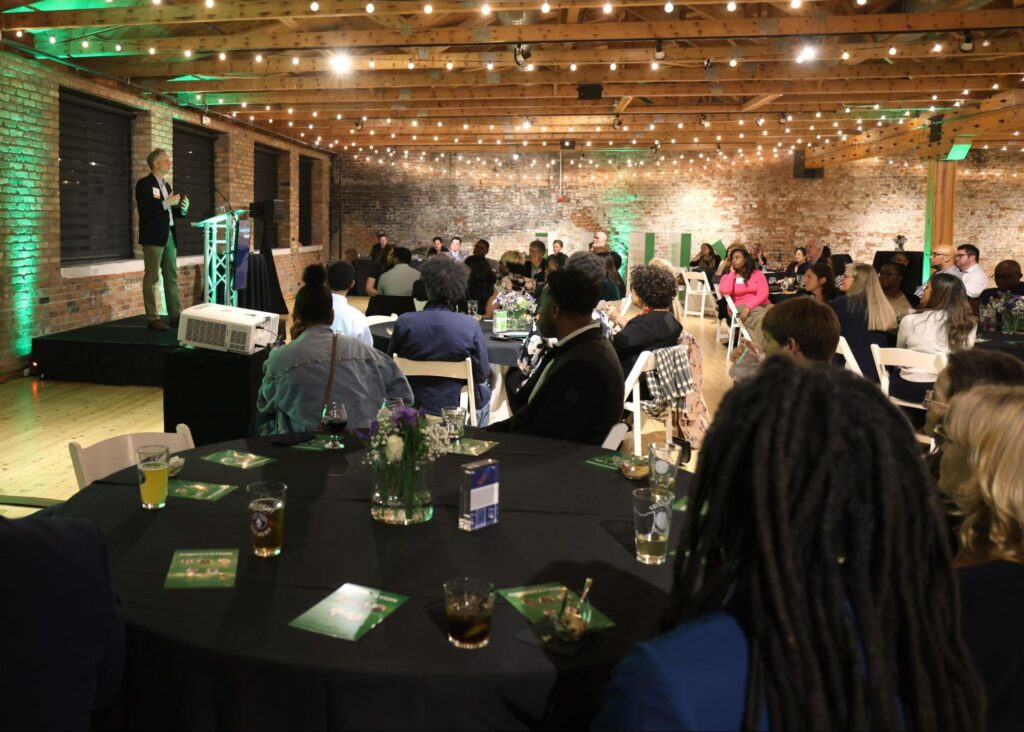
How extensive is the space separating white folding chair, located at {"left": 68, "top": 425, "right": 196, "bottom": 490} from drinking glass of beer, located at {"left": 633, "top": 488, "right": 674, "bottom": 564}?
1.48m

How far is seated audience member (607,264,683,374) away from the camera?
16.1 feet

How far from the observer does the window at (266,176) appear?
15037 millimetres

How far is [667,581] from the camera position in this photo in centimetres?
177

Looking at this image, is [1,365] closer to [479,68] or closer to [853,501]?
[479,68]

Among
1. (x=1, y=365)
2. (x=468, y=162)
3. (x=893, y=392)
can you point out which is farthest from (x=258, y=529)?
(x=468, y=162)

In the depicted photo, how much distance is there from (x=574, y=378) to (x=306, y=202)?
16.1 metres

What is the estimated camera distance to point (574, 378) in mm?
3178

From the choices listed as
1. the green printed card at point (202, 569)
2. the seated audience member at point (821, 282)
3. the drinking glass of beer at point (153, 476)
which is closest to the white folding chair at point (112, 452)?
the drinking glass of beer at point (153, 476)

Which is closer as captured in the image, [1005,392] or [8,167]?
[1005,392]

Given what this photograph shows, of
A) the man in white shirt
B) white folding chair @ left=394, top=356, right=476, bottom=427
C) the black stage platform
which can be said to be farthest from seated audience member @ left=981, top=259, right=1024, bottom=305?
the black stage platform

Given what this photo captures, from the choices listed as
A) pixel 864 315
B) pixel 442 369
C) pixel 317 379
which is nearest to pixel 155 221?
pixel 442 369

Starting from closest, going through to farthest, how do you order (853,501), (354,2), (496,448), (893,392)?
(853,501) < (496,448) < (893,392) < (354,2)

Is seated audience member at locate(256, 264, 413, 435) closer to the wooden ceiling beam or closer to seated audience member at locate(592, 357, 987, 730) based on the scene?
seated audience member at locate(592, 357, 987, 730)

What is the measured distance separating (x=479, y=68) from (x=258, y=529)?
28.2 feet
